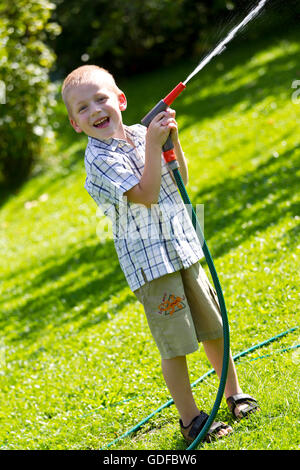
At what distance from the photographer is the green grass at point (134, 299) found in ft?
9.87

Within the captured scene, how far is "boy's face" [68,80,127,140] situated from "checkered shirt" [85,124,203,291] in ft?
0.15

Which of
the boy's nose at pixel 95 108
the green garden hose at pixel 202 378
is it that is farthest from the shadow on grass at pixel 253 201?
the boy's nose at pixel 95 108

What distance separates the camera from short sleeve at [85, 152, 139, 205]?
241 cm

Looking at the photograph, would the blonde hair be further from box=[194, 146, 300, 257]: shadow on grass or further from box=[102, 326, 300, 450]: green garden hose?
box=[194, 146, 300, 257]: shadow on grass

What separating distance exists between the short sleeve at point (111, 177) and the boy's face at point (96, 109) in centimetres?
11

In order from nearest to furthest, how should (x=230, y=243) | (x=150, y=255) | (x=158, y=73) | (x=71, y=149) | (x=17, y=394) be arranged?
(x=150, y=255)
(x=17, y=394)
(x=230, y=243)
(x=71, y=149)
(x=158, y=73)

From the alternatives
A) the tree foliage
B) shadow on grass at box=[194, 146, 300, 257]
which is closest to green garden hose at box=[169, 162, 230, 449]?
shadow on grass at box=[194, 146, 300, 257]

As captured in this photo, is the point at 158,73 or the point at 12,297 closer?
the point at 12,297

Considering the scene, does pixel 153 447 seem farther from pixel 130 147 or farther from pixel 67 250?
pixel 67 250

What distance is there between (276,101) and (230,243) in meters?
4.01

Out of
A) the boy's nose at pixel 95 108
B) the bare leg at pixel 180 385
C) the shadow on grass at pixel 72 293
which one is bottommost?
the bare leg at pixel 180 385

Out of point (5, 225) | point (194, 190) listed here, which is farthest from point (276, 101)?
point (5, 225)

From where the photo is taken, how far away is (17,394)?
147 inches

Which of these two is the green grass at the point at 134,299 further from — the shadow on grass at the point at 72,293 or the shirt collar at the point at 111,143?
the shirt collar at the point at 111,143
